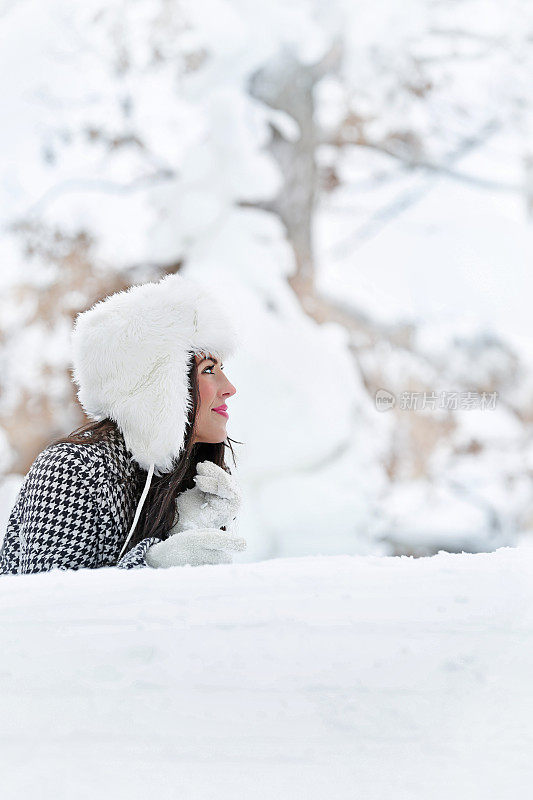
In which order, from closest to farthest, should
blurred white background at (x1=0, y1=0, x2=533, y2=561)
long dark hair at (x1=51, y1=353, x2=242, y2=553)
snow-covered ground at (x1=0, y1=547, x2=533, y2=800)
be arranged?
snow-covered ground at (x1=0, y1=547, x2=533, y2=800), long dark hair at (x1=51, y1=353, x2=242, y2=553), blurred white background at (x1=0, y1=0, x2=533, y2=561)

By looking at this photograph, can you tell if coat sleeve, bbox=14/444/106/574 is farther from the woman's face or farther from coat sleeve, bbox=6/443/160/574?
the woman's face

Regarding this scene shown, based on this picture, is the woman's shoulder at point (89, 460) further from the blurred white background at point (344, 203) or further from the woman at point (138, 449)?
the blurred white background at point (344, 203)

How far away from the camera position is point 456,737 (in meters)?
0.54

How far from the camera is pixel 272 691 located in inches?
21.6

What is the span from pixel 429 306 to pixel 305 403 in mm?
1256

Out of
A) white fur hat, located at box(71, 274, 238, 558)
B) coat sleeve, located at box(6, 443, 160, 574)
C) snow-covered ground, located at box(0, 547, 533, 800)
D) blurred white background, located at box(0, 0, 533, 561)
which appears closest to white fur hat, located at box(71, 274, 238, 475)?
white fur hat, located at box(71, 274, 238, 558)

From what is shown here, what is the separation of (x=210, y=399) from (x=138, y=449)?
0.51 ft

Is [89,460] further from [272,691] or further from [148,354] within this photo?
[272,691]

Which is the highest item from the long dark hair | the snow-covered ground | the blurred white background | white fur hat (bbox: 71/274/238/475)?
the snow-covered ground

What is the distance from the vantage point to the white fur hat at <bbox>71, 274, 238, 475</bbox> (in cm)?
113

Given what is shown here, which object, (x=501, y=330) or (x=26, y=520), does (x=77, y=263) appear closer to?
(x=501, y=330)

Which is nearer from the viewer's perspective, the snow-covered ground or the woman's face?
the snow-covered ground

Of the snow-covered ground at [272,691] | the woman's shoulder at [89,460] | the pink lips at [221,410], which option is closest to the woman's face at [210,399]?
the pink lips at [221,410]

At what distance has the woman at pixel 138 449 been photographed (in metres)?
1.01
